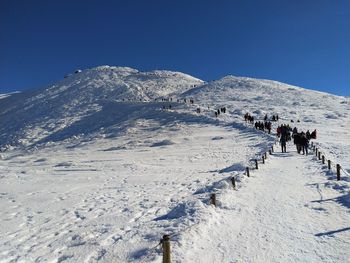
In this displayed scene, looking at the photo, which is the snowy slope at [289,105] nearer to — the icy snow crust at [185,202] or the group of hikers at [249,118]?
the icy snow crust at [185,202]

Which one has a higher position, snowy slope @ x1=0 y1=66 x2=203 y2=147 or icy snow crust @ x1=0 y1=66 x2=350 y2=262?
snowy slope @ x1=0 y1=66 x2=203 y2=147

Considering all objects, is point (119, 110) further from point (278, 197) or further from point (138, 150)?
point (278, 197)

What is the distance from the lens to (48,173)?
25172 mm

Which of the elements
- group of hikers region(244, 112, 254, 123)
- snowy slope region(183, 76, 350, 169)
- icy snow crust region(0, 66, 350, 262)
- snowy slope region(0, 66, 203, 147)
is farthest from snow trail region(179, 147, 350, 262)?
snowy slope region(0, 66, 203, 147)

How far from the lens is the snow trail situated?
7.45 m

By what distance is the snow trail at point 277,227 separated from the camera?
7445 mm

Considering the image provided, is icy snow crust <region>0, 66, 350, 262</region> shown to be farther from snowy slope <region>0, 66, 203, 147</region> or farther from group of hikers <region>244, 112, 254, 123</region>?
snowy slope <region>0, 66, 203, 147</region>

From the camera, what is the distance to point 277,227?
29.8ft

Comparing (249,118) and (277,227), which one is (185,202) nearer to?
(277,227)

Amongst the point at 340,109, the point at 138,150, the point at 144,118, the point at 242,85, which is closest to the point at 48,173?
the point at 138,150

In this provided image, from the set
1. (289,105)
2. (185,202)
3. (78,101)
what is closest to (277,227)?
(185,202)

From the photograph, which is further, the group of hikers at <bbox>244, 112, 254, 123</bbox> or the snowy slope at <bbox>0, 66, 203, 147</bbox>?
the snowy slope at <bbox>0, 66, 203, 147</bbox>

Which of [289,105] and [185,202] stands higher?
[289,105]

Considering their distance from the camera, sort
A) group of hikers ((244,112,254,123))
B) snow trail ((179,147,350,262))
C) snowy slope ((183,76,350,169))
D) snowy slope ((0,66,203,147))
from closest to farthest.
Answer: snow trail ((179,147,350,262)) < snowy slope ((183,76,350,169)) < group of hikers ((244,112,254,123)) < snowy slope ((0,66,203,147))
